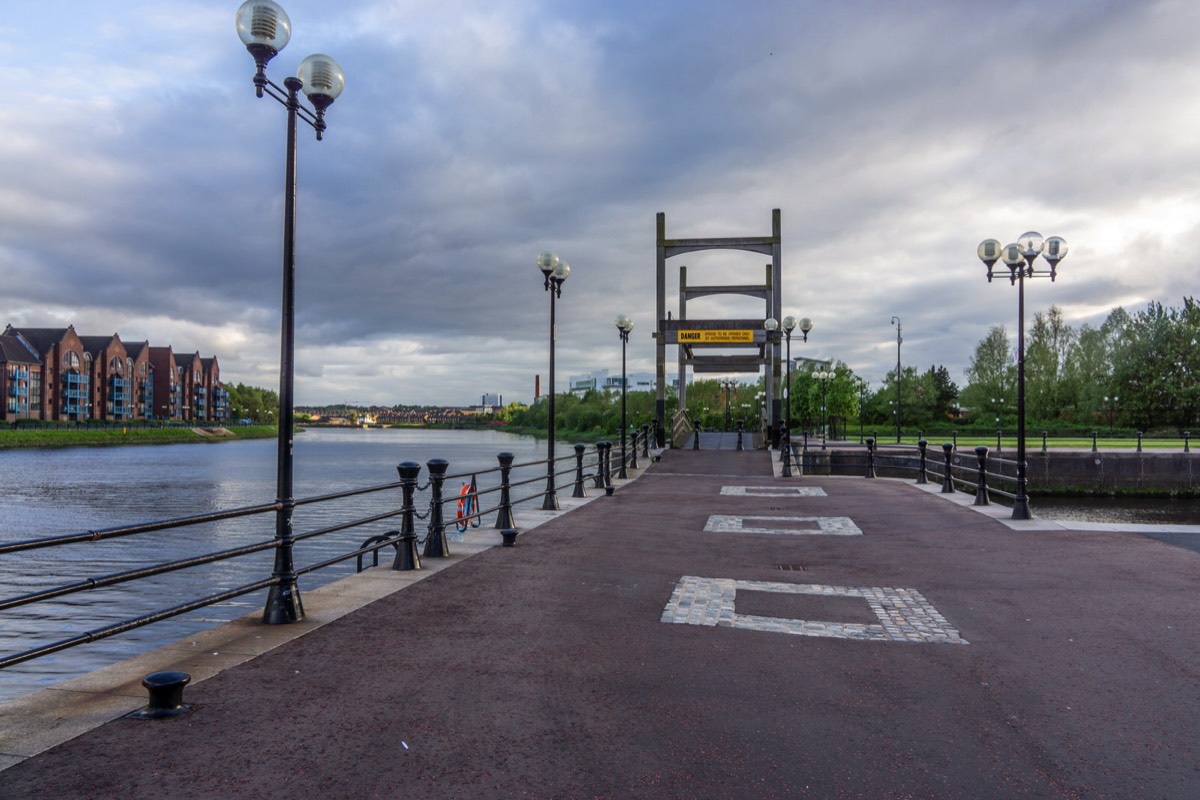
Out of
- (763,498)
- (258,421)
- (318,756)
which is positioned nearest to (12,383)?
(258,421)

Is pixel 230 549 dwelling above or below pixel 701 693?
below

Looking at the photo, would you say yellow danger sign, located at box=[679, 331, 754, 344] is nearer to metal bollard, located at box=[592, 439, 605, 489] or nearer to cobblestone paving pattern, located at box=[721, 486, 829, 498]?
cobblestone paving pattern, located at box=[721, 486, 829, 498]

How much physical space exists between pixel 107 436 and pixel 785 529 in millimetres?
112970

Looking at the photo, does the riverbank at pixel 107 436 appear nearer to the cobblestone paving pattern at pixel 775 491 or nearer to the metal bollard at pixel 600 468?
the metal bollard at pixel 600 468

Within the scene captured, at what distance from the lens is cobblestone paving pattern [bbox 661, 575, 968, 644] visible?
6324 mm

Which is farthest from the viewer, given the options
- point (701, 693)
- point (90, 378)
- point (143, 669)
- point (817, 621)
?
point (90, 378)

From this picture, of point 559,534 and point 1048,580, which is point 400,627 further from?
point 1048,580

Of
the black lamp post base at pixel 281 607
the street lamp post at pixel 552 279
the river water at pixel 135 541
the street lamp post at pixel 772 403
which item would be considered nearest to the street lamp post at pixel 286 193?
the black lamp post base at pixel 281 607

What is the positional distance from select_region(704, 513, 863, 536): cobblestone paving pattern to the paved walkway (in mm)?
2793

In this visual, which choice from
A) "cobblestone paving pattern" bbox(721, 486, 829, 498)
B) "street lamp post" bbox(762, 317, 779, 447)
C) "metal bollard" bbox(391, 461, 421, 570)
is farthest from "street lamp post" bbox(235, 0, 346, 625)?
"street lamp post" bbox(762, 317, 779, 447)

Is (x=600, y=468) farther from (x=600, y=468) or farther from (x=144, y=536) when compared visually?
(x=144, y=536)

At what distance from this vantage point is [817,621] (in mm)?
6727

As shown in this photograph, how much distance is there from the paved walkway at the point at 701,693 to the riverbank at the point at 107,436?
99.3m

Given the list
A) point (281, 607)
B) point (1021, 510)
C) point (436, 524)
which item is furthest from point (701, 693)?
point (1021, 510)
